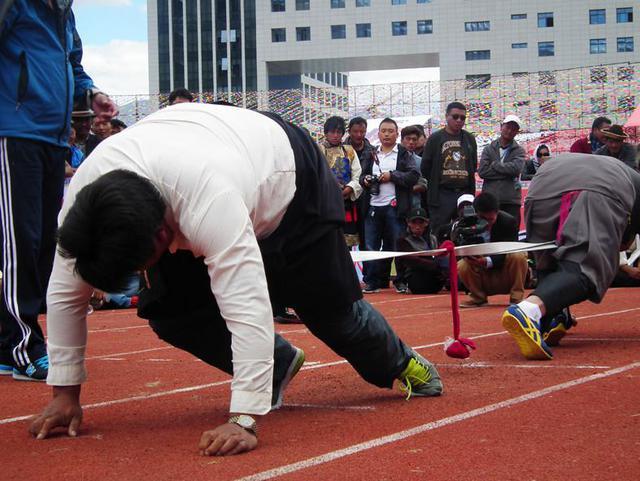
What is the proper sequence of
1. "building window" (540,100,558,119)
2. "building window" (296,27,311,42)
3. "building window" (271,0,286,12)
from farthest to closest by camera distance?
"building window" (271,0,286,12), "building window" (296,27,311,42), "building window" (540,100,558,119)

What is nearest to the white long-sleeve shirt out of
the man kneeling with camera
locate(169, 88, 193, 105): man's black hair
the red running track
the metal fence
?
the red running track

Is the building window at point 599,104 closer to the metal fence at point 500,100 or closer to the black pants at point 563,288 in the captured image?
the metal fence at point 500,100

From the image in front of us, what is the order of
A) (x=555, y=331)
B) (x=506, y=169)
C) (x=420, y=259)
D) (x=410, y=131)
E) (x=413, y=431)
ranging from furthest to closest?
(x=410, y=131) < (x=420, y=259) < (x=506, y=169) < (x=555, y=331) < (x=413, y=431)

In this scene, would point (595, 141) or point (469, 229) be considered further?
point (595, 141)

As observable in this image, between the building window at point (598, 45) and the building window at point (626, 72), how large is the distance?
6107 cm

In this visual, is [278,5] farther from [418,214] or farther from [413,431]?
[413,431]

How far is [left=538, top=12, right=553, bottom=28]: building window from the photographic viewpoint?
8775 cm

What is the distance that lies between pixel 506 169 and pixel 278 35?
81.0 metres

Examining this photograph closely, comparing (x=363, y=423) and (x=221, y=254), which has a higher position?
(x=221, y=254)

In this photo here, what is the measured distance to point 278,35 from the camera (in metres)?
90.6

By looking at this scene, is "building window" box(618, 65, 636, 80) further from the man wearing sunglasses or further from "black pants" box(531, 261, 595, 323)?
"black pants" box(531, 261, 595, 323)

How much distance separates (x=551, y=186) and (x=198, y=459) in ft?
11.9

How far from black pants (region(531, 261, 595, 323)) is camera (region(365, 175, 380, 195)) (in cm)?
637

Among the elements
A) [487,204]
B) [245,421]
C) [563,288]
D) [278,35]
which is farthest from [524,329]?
[278,35]
